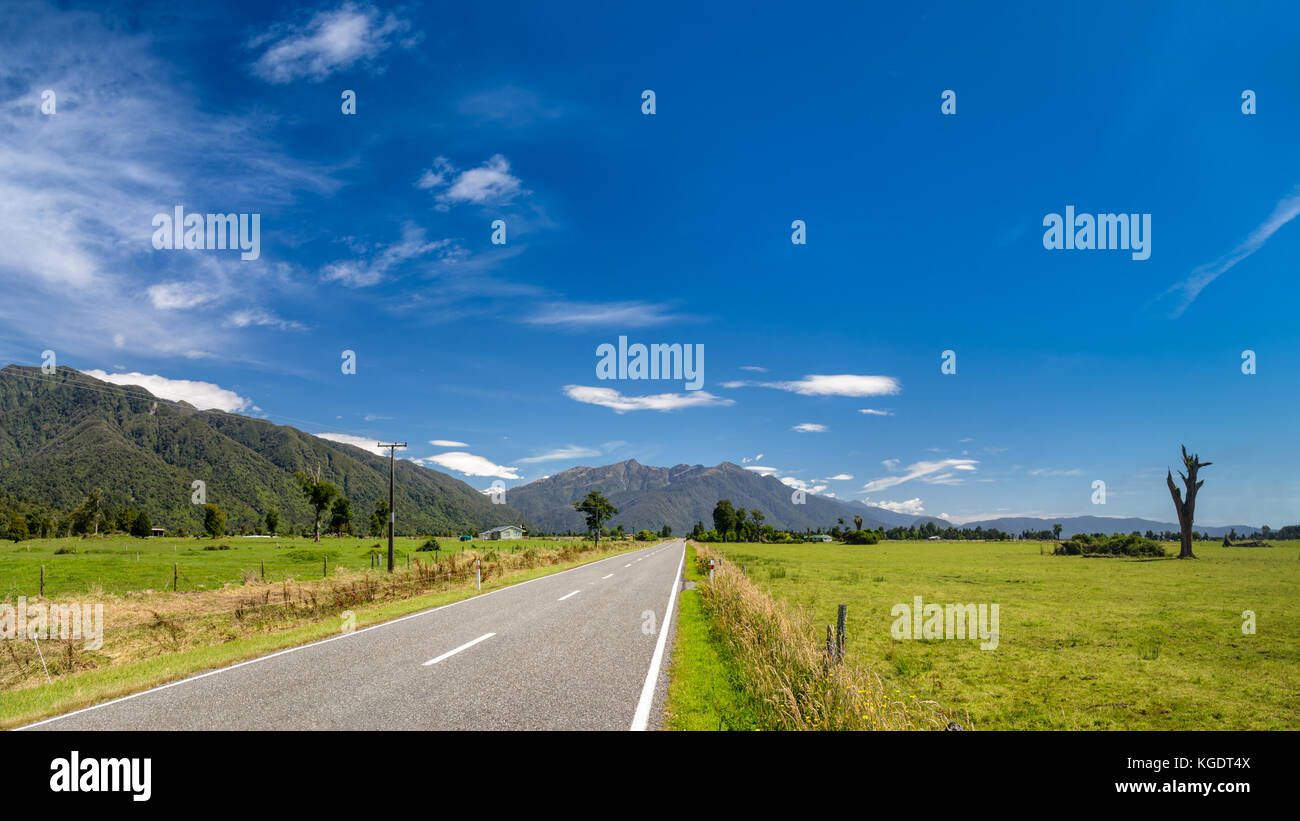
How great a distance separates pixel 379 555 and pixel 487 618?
47.9 metres

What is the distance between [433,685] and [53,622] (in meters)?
20.0

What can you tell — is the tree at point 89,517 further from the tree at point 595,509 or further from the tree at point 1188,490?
the tree at point 1188,490

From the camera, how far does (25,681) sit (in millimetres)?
11289

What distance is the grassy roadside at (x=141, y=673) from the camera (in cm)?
809

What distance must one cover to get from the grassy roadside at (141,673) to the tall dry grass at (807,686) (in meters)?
9.33

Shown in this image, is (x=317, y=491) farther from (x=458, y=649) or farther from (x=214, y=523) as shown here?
(x=458, y=649)

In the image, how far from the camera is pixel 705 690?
29.2 ft

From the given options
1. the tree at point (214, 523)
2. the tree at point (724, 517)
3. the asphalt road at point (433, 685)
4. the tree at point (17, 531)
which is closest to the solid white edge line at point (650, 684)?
the asphalt road at point (433, 685)
